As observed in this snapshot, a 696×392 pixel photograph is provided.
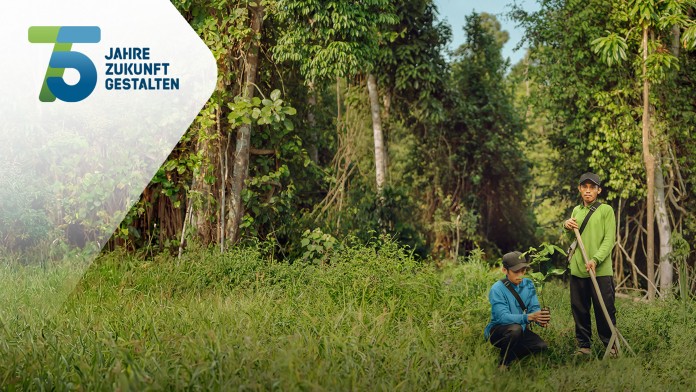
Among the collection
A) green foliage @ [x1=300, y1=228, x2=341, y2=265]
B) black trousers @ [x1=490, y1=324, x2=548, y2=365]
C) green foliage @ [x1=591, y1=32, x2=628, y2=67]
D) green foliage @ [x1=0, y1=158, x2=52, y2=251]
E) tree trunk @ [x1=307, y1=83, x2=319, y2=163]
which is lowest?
black trousers @ [x1=490, y1=324, x2=548, y2=365]

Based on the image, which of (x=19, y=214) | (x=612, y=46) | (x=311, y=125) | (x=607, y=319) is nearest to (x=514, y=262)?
(x=607, y=319)

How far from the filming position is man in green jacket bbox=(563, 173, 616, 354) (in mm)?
6926

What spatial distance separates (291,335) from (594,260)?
2817 millimetres

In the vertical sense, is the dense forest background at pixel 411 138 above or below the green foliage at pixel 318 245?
above

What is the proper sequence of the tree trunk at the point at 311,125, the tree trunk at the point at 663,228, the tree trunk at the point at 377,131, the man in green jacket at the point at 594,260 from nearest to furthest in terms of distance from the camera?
the man in green jacket at the point at 594,260 → the tree trunk at the point at 311,125 → the tree trunk at the point at 663,228 → the tree trunk at the point at 377,131

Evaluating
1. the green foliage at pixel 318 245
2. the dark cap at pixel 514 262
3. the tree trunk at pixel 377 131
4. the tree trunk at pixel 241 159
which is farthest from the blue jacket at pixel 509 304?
the tree trunk at pixel 377 131

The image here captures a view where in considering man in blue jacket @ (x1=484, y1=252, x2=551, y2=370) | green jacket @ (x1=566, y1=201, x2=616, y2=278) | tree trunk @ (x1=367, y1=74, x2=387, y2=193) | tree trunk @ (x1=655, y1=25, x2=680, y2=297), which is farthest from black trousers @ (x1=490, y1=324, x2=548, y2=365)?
tree trunk @ (x1=367, y1=74, x2=387, y2=193)

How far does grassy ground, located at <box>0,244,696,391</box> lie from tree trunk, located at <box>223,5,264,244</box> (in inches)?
24.2

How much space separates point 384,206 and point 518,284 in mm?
7254

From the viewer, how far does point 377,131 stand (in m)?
16.3

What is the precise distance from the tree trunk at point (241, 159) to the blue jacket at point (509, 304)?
447 cm

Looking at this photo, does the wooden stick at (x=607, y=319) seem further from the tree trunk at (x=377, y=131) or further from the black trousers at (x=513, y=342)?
the tree trunk at (x=377, y=131)

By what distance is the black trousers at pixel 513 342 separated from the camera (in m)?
5.94

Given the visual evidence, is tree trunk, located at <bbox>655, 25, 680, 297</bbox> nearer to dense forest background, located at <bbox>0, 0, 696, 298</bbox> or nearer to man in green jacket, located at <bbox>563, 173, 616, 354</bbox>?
dense forest background, located at <bbox>0, 0, 696, 298</bbox>
